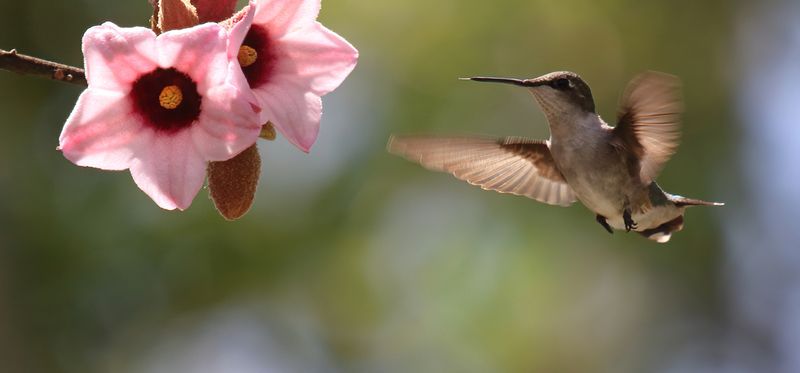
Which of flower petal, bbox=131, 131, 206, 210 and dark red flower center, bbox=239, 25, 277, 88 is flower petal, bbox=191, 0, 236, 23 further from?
flower petal, bbox=131, 131, 206, 210

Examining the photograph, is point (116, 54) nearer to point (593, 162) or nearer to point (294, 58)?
point (294, 58)

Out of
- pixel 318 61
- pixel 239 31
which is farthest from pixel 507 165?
pixel 239 31

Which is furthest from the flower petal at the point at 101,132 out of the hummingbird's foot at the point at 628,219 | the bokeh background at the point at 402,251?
the bokeh background at the point at 402,251

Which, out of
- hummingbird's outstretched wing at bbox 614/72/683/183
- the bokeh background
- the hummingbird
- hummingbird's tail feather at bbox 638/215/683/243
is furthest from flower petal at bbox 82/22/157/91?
the bokeh background

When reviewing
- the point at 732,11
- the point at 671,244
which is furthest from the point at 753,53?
the point at 671,244

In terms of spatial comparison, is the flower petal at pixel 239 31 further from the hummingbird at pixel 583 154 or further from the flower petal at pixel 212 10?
the hummingbird at pixel 583 154

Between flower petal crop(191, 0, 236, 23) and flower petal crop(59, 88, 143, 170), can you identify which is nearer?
flower petal crop(59, 88, 143, 170)
